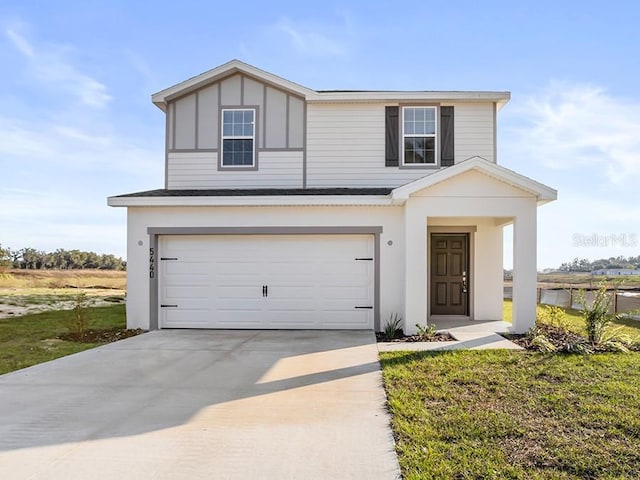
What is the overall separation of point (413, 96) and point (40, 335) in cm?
1088

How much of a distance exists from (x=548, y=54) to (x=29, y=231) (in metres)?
30.9

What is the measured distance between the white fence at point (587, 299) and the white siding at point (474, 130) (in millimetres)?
4475

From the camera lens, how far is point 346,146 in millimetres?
12281

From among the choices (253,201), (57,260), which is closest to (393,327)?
(253,201)

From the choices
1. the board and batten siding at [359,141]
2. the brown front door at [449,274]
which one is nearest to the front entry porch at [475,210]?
the brown front door at [449,274]

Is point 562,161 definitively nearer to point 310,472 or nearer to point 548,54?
point 548,54

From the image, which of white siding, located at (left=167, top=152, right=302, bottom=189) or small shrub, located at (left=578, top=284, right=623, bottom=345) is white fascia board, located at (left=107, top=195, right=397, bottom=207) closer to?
white siding, located at (left=167, top=152, right=302, bottom=189)

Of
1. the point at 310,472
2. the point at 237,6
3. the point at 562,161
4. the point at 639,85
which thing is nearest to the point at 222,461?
the point at 310,472

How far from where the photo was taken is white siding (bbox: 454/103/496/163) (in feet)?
40.0

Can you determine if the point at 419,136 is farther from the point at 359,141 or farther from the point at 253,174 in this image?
the point at 253,174

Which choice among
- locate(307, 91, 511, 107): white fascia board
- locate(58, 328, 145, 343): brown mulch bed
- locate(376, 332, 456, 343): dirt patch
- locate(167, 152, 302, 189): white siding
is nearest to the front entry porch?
locate(376, 332, 456, 343): dirt patch

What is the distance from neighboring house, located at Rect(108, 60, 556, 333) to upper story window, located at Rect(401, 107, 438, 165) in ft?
0.10

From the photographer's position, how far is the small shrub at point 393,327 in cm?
979

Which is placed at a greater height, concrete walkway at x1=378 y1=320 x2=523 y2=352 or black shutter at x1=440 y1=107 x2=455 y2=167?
black shutter at x1=440 y1=107 x2=455 y2=167
